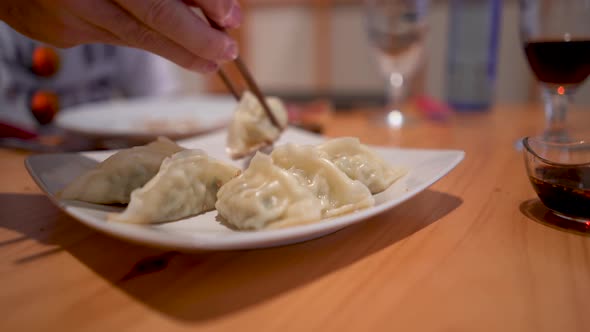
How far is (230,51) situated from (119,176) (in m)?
0.35

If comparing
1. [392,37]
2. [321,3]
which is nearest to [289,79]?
[321,3]

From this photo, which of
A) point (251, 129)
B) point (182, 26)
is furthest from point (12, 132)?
point (182, 26)

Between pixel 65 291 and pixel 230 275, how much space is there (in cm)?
22

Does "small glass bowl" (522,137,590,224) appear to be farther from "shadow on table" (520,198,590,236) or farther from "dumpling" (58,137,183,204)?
"dumpling" (58,137,183,204)

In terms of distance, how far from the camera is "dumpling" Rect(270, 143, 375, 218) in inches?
31.8

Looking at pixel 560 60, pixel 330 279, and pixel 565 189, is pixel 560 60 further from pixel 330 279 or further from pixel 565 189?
pixel 330 279

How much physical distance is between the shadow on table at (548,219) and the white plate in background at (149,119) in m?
0.99

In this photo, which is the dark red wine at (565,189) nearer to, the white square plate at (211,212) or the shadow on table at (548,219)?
the shadow on table at (548,219)

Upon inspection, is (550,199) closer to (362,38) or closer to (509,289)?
(509,289)

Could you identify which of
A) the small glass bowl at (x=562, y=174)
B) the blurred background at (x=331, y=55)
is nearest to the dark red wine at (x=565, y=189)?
the small glass bowl at (x=562, y=174)

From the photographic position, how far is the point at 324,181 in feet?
2.84

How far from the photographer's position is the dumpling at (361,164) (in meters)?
0.92

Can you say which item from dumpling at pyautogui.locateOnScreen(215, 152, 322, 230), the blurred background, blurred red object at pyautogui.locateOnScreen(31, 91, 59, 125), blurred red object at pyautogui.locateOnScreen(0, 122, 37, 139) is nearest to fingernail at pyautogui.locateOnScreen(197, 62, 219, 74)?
dumpling at pyautogui.locateOnScreen(215, 152, 322, 230)

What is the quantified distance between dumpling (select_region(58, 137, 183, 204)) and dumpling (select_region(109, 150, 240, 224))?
0.31ft
